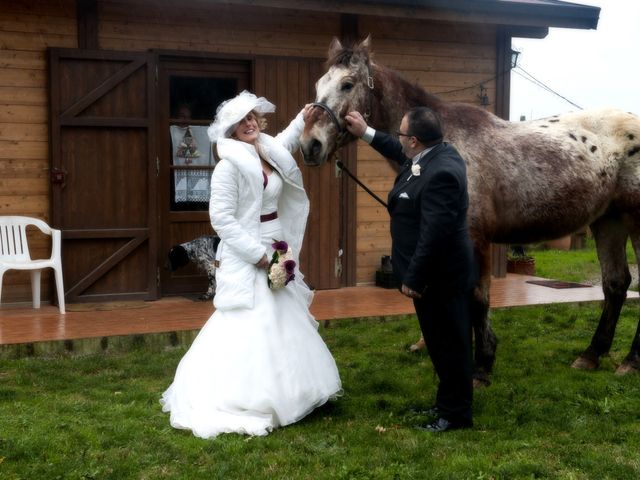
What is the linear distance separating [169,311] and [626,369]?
163 inches

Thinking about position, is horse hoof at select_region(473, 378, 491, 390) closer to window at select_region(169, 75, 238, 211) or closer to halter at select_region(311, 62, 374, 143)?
halter at select_region(311, 62, 374, 143)

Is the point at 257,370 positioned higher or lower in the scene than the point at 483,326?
lower

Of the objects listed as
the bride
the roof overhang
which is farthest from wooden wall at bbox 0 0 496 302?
the bride

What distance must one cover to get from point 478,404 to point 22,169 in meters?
5.19

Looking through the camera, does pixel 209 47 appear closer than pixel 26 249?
No

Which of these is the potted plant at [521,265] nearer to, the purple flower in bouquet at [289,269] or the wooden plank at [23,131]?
the wooden plank at [23,131]

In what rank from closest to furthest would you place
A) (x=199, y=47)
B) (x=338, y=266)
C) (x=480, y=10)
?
(x=199, y=47)
(x=480, y=10)
(x=338, y=266)

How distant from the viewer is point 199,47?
827 centimetres

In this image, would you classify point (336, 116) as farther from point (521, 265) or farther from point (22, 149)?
point (521, 265)

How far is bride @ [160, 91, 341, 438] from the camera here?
4254 millimetres

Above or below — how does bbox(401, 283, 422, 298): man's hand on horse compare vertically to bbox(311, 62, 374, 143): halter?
below

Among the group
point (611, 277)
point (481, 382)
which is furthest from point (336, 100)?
point (611, 277)

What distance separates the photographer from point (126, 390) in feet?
17.2

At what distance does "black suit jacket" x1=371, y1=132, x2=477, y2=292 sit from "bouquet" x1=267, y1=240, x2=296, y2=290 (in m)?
0.62
